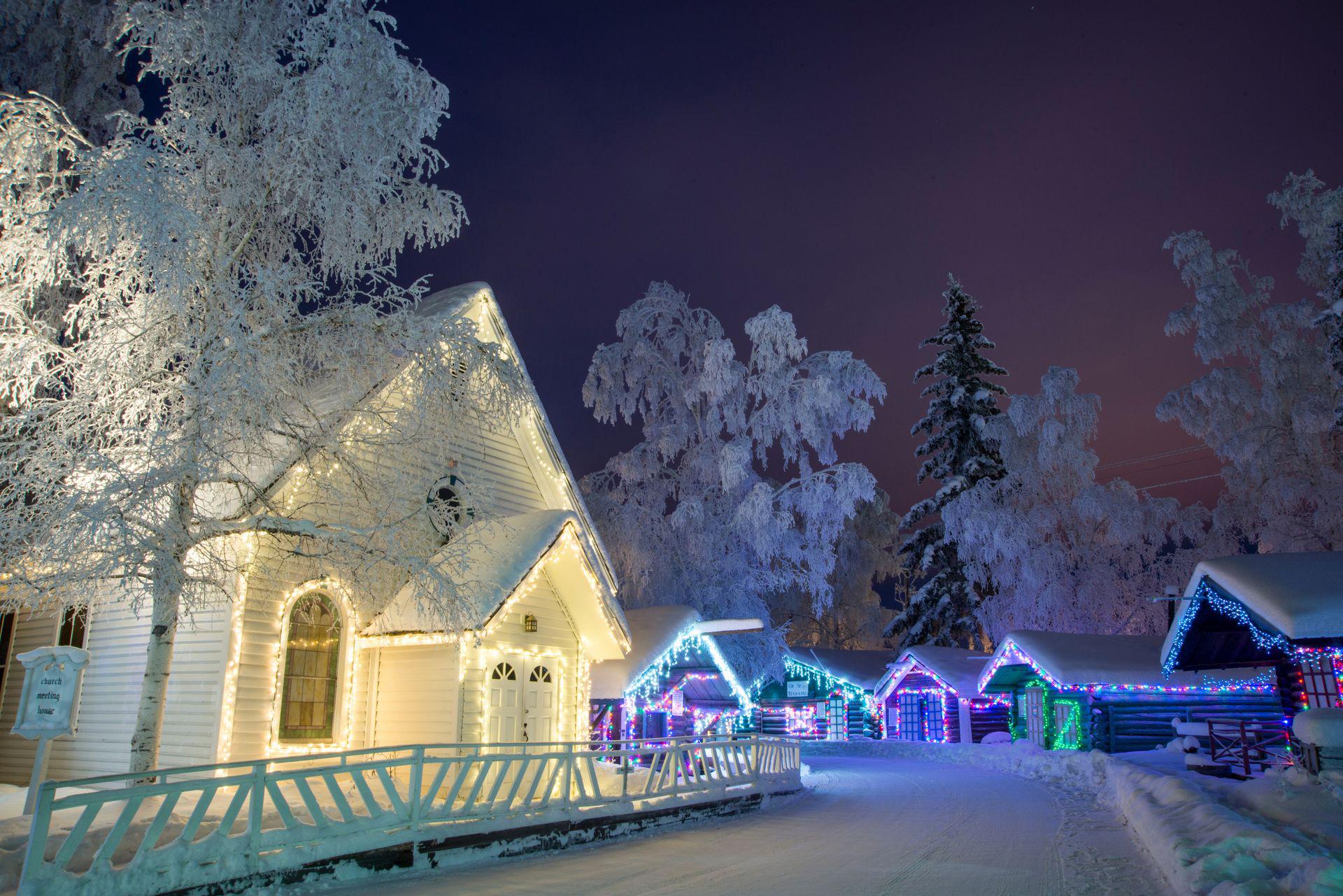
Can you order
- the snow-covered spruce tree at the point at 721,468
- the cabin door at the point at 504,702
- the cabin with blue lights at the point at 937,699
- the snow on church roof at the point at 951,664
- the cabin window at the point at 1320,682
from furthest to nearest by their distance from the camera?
1. the cabin with blue lights at the point at 937,699
2. the snow on church roof at the point at 951,664
3. the snow-covered spruce tree at the point at 721,468
4. the cabin window at the point at 1320,682
5. the cabin door at the point at 504,702

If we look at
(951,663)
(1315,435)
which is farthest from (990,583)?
(1315,435)

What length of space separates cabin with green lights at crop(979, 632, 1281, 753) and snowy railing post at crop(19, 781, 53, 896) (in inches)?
1040

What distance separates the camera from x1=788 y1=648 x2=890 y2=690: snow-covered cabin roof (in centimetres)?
4172

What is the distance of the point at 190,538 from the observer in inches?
416

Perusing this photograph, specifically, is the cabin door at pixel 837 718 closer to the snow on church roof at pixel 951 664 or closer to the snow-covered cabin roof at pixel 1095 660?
the snow on church roof at pixel 951 664

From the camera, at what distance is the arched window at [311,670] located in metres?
14.5

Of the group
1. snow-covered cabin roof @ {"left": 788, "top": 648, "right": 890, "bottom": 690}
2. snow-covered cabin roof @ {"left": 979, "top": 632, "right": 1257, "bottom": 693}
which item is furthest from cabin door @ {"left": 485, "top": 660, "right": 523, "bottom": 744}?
snow-covered cabin roof @ {"left": 788, "top": 648, "right": 890, "bottom": 690}

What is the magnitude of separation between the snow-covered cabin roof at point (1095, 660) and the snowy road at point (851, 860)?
12447 mm

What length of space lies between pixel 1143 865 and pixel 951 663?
91.7 ft

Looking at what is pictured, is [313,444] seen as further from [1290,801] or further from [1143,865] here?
[1290,801]

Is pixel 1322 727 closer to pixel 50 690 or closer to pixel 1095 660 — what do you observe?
pixel 1095 660

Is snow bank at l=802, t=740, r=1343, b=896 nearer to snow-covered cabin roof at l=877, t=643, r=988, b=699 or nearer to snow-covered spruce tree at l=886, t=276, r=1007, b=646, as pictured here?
snow-covered cabin roof at l=877, t=643, r=988, b=699

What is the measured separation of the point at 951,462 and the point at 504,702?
115 feet

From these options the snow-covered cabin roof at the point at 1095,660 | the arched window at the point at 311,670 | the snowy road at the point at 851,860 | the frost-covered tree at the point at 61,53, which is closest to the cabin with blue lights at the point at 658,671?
the arched window at the point at 311,670
